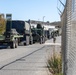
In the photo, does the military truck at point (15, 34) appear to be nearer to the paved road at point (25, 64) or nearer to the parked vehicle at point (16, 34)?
the parked vehicle at point (16, 34)

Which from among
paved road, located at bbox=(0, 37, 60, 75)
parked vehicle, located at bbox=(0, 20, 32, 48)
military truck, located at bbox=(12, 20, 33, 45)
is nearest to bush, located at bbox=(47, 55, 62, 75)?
paved road, located at bbox=(0, 37, 60, 75)

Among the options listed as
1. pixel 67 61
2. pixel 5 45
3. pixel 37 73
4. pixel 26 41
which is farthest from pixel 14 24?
pixel 67 61

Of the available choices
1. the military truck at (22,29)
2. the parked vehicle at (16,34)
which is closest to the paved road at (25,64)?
the parked vehicle at (16,34)

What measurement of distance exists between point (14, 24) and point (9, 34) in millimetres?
9304

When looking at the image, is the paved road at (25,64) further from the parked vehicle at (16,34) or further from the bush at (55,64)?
the parked vehicle at (16,34)

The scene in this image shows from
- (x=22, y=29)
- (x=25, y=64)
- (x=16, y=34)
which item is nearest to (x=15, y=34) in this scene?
(x=16, y=34)

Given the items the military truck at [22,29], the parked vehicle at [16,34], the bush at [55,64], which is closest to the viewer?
the bush at [55,64]

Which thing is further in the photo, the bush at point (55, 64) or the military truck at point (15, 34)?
the military truck at point (15, 34)

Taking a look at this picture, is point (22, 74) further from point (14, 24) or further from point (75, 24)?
point (14, 24)

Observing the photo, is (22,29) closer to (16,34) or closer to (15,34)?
(16,34)

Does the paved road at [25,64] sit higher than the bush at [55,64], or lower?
lower

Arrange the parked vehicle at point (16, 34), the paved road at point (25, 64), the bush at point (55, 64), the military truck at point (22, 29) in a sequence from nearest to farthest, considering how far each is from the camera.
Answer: the bush at point (55, 64) < the paved road at point (25, 64) < the parked vehicle at point (16, 34) < the military truck at point (22, 29)

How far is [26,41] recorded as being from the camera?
47.8 m

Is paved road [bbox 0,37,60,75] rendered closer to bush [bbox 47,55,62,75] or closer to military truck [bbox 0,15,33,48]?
bush [bbox 47,55,62,75]
